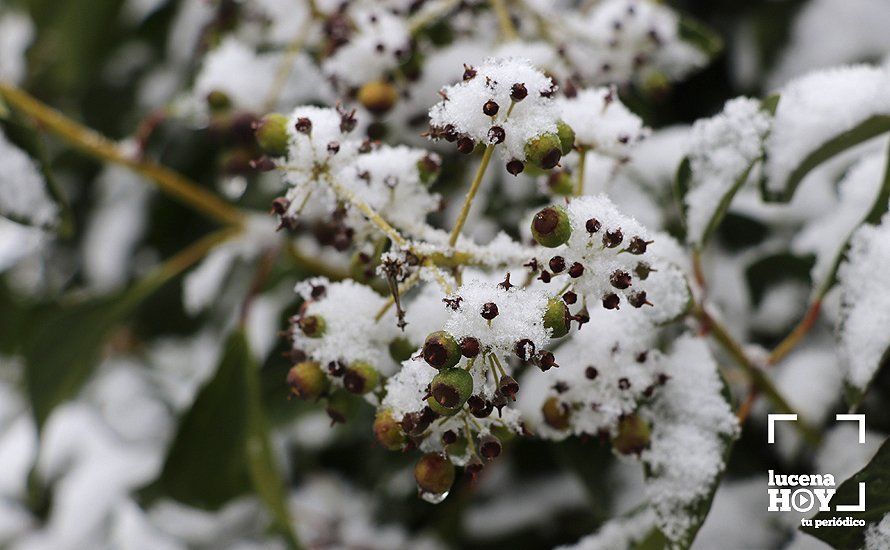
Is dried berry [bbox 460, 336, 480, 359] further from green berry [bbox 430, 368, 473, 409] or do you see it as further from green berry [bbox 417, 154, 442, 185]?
green berry [bbox 417, 154, 442, 185]

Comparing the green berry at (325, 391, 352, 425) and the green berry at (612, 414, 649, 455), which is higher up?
the green berry at (612, 414, 649, 455)

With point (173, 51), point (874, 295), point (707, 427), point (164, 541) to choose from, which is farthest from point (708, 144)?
point (173, 51)

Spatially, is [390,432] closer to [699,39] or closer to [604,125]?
[604,125]

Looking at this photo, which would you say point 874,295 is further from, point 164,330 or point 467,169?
point 164,330

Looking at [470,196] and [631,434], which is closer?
[470,196]

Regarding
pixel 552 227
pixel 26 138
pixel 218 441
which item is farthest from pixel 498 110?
pixel 218 441

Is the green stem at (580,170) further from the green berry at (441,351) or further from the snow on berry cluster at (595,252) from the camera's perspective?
the green berry at (441,351)

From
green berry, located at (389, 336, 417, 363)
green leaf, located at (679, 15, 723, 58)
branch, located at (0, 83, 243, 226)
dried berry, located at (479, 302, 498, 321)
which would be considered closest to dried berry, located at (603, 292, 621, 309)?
dried berry, located at (479, 302, 498, 321)
